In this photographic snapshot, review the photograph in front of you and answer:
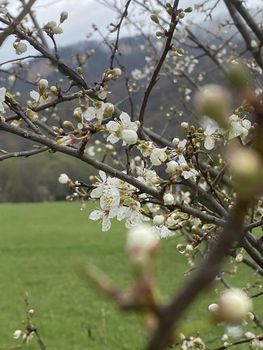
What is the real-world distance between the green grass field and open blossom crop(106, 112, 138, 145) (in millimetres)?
384

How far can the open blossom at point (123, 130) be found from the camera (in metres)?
1.54

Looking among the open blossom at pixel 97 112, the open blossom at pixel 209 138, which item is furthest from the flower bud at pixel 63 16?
the open blossom at pixel 209 138

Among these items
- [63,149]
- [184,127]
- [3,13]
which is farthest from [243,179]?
[3,13]

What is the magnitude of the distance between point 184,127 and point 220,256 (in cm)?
146

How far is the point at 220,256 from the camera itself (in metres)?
0.31

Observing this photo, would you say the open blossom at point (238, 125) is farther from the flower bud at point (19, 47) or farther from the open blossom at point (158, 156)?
the flower bud at point (19, 47)

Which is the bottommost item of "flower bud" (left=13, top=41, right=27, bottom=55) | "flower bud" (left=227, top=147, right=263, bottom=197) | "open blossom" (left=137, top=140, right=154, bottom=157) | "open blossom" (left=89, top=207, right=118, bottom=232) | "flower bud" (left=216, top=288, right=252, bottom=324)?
"flower bud" (left=216, top=288, right=252, bottom=324)

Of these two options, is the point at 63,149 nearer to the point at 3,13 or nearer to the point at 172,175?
the point at 172,175

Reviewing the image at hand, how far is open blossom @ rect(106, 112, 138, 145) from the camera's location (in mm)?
1544

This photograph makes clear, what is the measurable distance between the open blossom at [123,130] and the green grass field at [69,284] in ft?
1.26

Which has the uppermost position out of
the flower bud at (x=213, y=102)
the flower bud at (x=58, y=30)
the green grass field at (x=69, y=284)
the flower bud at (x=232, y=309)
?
the green grass field at (x=69, y=284)

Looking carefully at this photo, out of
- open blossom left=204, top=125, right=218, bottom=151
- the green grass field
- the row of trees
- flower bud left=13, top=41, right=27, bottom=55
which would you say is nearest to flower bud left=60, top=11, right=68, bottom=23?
the row of trees

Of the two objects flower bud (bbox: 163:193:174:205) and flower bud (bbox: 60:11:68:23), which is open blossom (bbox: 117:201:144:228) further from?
flower bud (bbox: 60:11:68:23)

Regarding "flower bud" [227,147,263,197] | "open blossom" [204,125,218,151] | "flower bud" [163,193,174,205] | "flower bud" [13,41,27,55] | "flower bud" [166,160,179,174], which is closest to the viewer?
"flower bud" [227,147,263,197]
